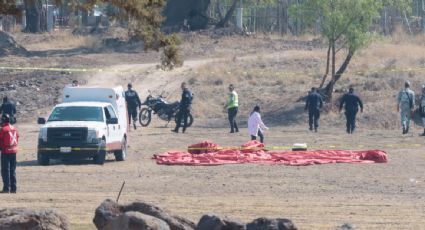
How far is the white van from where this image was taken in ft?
102

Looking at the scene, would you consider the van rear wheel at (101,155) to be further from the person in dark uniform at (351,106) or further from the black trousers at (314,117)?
the black trousers at (314,117)

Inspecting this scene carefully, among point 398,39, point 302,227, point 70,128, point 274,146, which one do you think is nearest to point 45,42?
point 398,39

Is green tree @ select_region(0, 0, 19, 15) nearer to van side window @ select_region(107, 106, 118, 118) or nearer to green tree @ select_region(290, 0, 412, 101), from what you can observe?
van side window @ select_region(107, 106, 118, 118)

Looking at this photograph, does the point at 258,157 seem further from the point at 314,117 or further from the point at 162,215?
the point at 162,215

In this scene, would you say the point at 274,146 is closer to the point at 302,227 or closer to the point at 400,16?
the point at 302,227

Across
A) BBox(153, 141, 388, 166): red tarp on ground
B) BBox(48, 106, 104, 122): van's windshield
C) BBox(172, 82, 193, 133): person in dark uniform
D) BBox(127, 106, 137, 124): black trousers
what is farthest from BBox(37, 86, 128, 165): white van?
BBox(127, 106, 137, 124): black trousers

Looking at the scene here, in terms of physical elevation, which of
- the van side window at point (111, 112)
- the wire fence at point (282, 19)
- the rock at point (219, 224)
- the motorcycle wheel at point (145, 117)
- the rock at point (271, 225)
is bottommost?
the motorcycle wheel at point (145, 117)

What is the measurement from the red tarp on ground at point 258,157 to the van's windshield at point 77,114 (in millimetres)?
2079

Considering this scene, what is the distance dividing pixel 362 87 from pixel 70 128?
22.2m

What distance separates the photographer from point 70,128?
3116 centimetres

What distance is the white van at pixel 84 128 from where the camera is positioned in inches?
1223

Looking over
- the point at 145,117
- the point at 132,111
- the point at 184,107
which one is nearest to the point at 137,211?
the point at 184,107

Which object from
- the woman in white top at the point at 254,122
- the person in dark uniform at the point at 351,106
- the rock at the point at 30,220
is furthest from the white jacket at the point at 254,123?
the rock at the point at 30,220

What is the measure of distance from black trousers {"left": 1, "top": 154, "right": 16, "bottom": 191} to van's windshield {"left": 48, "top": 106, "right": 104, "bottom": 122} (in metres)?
7.37
